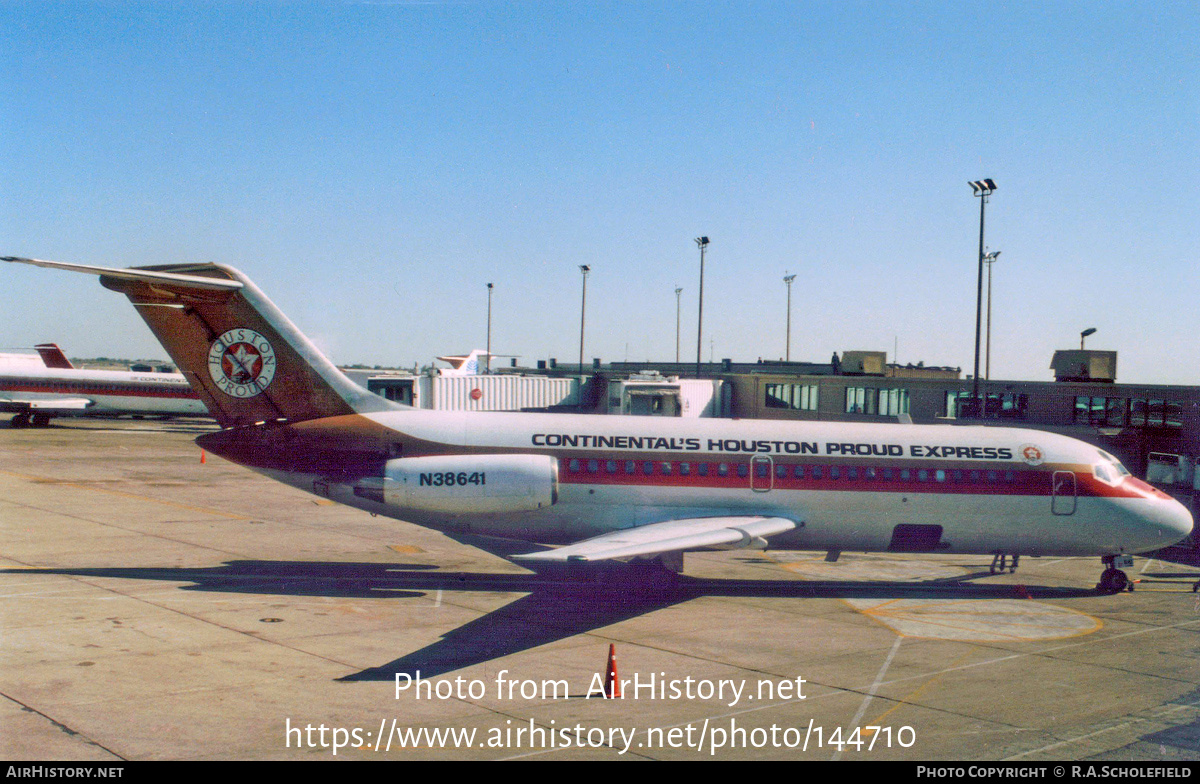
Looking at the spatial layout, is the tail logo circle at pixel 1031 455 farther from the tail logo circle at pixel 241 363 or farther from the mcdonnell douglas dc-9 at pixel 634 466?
the tail logo circle at pixel 241 363

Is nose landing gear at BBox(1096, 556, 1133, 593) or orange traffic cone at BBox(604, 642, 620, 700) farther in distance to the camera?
nose landing gear at BBox(1096, 556, 1133, 593)

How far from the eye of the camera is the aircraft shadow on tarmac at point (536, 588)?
16.2 meters

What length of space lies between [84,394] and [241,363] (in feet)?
152

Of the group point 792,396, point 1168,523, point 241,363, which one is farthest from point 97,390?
point 1168,523

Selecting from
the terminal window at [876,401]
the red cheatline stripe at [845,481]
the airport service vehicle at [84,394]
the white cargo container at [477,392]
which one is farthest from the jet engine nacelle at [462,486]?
the airport service vehicle at [84,394]

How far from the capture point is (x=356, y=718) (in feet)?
36.4

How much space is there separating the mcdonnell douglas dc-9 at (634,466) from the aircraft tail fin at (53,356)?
5016 centimetres

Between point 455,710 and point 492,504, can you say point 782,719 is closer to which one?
point 455,710

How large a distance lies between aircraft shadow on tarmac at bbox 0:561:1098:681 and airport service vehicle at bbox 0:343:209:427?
41.2 metres

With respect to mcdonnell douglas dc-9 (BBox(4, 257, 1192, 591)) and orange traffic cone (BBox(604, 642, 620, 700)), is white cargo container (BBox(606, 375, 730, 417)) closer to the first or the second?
mcdonnell douglas dc-9 (BBox(4, 257, 1192, 591))

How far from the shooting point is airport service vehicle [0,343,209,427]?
5734 cm

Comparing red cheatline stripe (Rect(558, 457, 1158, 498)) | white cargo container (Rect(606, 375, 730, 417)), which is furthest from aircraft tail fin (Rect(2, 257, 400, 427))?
white cargo container (Rect(606, 375, 730, 417))

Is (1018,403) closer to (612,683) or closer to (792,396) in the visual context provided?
(792,396)
